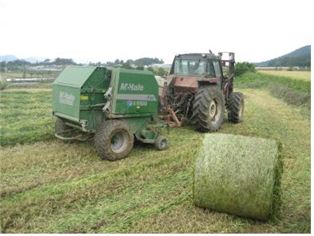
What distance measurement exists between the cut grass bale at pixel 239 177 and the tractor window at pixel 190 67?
5.52 m

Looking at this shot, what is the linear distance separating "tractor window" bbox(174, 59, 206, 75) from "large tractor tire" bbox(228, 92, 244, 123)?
165 centimetres

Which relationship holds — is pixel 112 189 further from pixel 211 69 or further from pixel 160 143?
pixel 211 69

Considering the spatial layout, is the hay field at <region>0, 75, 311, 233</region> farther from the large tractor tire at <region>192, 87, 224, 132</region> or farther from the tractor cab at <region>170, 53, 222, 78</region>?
the tractor cab at <region>170, 53, 222, 78</region>

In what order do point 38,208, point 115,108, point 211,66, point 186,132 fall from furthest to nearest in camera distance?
point 211,66 → point 186,132 → point 115,108 → point 38,208

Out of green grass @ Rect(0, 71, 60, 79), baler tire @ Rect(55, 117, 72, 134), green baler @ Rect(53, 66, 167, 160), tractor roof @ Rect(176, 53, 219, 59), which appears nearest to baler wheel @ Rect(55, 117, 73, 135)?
baler tire @ Rect(55, 117, 72, 134)

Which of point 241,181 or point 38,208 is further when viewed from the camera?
point 38,208

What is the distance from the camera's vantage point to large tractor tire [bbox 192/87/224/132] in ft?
32.1

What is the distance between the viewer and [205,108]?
979cm

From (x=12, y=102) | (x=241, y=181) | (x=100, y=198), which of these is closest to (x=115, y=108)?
(x=100, y=198)

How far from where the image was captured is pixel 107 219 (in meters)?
4.99

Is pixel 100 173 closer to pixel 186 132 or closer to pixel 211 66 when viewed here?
pixel 186 132

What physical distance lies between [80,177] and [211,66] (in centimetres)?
531

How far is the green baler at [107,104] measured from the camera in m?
7.40

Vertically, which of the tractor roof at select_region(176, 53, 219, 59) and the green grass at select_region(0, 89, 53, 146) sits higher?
the tractor roof at select_region(176, 53, 219, 59)
